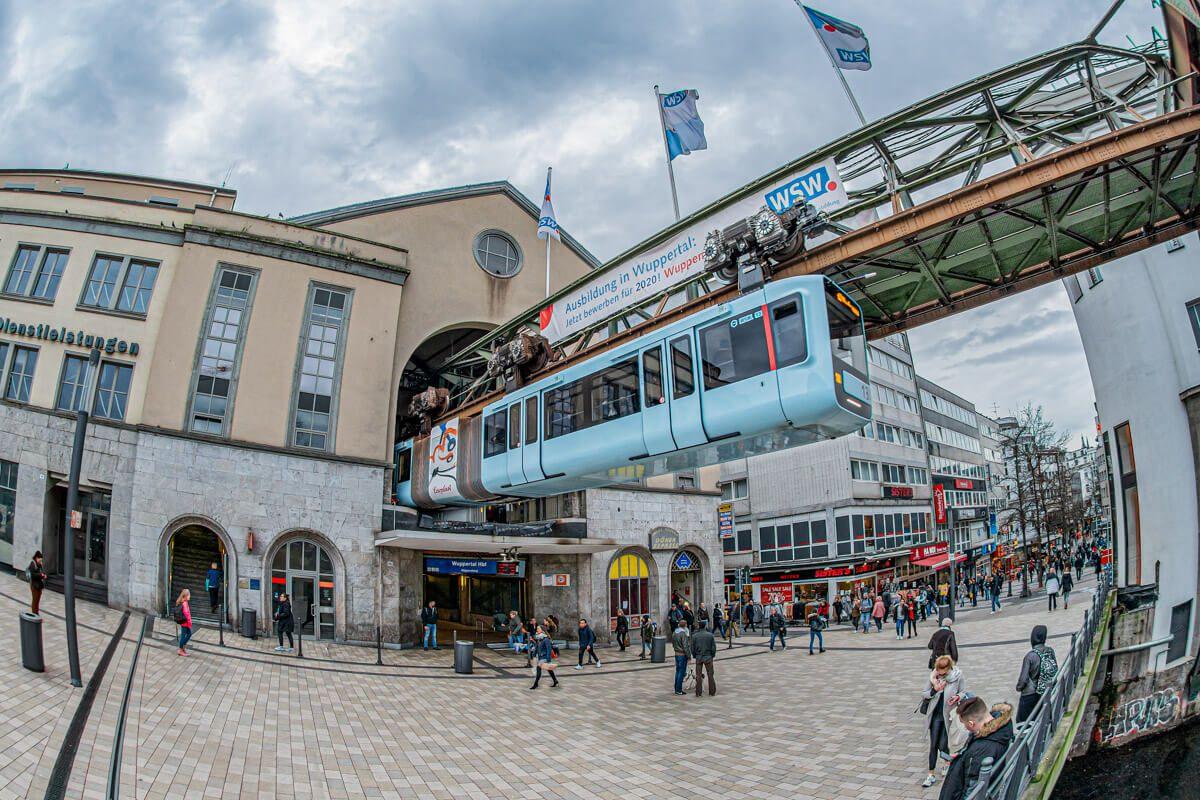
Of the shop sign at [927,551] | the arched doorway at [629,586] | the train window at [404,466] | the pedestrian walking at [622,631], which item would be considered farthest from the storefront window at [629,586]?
the shop sign at [927,551]

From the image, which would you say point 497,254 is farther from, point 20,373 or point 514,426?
point 20,373

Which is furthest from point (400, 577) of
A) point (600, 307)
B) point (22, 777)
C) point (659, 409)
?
point (22, 777)

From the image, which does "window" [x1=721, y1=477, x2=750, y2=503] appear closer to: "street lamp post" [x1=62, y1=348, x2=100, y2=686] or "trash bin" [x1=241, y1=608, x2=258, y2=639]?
"trash bin" [x1=241, y1=608, x2=258, y2=639]

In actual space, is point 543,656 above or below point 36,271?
below

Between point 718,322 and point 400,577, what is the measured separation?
15.8m

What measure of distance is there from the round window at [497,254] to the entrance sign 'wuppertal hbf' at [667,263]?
8479 millimetres

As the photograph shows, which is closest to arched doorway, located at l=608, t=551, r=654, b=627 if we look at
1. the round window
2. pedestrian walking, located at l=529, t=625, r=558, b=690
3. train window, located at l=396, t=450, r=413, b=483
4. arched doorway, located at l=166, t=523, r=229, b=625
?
train window, located at l=396, t=450, r=413, b=483

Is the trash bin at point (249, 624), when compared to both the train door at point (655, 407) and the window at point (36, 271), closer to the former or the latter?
the window at point (36, 271)

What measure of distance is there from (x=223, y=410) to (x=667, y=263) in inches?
595

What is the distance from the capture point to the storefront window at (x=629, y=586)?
25.6m

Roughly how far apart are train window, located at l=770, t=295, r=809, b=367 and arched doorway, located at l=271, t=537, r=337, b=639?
17.0 m

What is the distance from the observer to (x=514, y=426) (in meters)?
16.2

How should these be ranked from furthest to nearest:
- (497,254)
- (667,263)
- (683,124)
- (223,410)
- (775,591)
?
(775,591), (497,254), (223,410), (683,124), (667,263)

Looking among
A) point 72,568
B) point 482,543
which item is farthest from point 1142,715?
point 72,568
